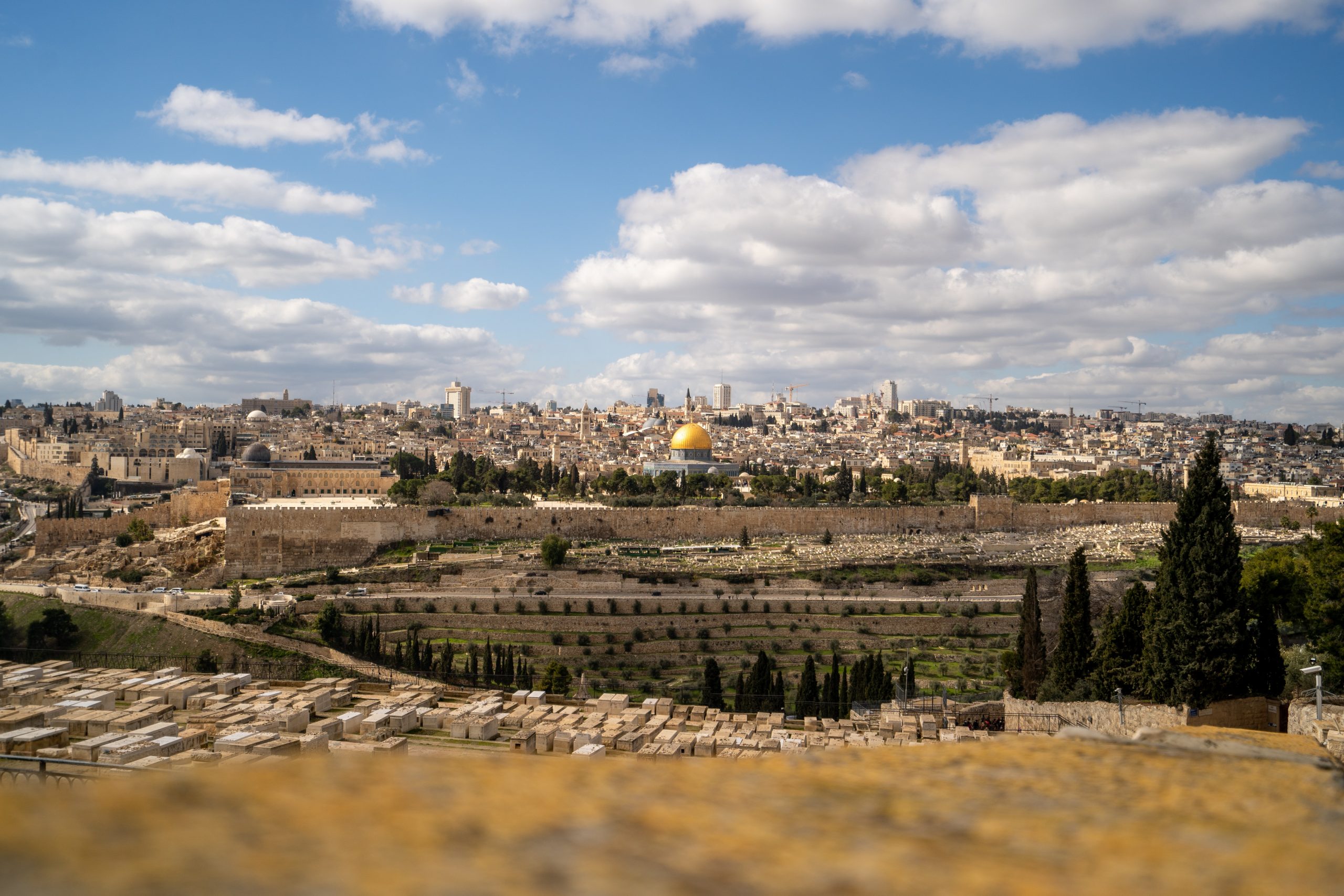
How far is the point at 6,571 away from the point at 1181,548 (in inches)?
1373

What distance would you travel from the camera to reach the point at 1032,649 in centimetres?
1586

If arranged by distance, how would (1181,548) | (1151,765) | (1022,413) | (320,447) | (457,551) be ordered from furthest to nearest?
(1022,413) → (320,447) → (457,551) → (1181,548) → (1151,765)

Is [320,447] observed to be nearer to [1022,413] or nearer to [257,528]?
[257,528]

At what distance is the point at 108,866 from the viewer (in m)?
1.47

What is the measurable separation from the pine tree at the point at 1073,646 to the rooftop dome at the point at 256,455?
4261 centimetres

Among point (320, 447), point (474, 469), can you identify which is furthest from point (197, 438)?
point (474, 469)

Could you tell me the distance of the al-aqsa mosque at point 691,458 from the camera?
54.0 meters

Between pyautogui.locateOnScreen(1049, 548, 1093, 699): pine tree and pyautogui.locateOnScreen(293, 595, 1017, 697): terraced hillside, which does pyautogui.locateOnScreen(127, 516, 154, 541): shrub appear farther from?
pyautogui.locateOnScreen(1049, 548, 1093, 699): pine tree

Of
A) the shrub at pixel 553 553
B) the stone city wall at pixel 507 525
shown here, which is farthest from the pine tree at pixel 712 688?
the stone city wall at pixel 507 525

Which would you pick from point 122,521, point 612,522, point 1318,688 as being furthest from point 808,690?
point 122,521

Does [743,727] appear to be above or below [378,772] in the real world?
below

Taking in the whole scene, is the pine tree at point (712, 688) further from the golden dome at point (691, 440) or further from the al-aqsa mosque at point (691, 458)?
the golden dome at point (691, 440)

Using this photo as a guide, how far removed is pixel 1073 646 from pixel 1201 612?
149 inches

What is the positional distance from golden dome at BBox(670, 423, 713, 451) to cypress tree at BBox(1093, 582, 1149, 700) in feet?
144
